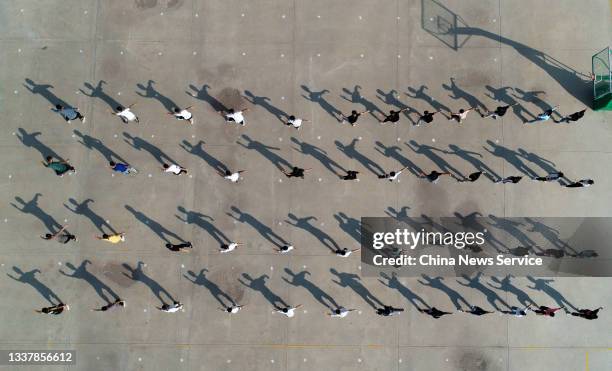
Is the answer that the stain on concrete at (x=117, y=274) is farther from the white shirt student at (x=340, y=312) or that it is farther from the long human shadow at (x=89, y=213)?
the white shirt student at (x=340, y=312)

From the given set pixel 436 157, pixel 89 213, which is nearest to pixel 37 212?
pixel 89 213

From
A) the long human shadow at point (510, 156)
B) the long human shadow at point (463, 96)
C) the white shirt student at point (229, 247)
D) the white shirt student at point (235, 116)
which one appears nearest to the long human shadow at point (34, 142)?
Answer: the white shirt student at point (235, 116)

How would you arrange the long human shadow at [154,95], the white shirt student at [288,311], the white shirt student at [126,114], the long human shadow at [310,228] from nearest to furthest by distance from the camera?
the white shirt student at [288,311], the white shirt student at [126,114], the long human shadow at [310,228], the long human shadow at [154,95]

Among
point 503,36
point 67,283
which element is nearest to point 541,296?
point 503,36

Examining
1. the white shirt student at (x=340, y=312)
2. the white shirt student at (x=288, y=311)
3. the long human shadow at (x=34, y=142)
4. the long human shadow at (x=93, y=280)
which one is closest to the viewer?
the white shirt student at (x=288, y=311)

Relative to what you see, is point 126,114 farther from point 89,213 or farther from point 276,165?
point 276,165

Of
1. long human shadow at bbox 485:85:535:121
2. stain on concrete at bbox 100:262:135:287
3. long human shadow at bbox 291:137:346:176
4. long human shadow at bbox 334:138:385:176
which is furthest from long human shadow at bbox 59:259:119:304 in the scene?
long human shadow at bbox 485:85:535:121

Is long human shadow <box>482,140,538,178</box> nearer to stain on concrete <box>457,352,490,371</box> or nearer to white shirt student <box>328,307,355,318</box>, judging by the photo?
stain on concrete <box>457,352,490,371</box>

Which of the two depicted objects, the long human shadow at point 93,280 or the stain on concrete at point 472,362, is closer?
the stain on concrete at point 472,362
